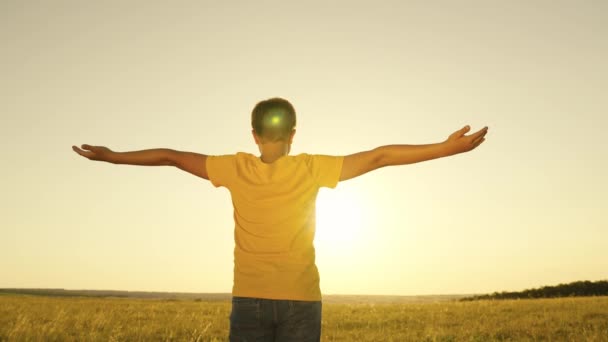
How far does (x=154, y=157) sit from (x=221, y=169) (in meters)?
0.64

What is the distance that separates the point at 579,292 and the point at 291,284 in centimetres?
4066

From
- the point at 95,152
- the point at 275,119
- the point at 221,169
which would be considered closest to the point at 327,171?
the point at 275,119

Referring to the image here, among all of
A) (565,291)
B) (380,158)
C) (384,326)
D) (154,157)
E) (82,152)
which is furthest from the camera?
(565,291)

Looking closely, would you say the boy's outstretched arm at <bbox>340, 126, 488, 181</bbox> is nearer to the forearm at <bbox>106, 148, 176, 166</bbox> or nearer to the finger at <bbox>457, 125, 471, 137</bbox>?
the finger at <bbox>457, 125, 471, 137</bbox>

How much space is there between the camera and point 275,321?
142 inches

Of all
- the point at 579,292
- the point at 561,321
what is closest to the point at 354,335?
the point at 561,321

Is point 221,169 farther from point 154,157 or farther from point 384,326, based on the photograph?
point 384,326

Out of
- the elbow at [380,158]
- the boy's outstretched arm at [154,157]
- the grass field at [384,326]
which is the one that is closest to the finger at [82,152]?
the boy's outstretched arm at [154,157]

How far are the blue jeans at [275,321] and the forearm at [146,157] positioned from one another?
1340 mm

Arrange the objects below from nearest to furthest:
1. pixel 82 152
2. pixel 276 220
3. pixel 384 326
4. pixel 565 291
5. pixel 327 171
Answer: pixel 276 220 < pixel 327 171 < pixel 82 152 < pixel 384 326 < pixel 565 291

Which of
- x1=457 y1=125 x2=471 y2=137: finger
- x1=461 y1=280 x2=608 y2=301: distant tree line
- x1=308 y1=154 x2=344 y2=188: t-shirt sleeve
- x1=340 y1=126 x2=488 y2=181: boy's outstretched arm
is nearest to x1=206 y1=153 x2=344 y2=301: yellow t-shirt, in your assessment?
x1=308 y1=154 x2=344 y2=188: t-shirt sleeve

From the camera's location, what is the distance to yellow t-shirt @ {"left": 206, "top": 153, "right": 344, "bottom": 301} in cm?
363

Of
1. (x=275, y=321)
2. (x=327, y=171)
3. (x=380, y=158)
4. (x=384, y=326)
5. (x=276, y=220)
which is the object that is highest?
(x=380, y=158)

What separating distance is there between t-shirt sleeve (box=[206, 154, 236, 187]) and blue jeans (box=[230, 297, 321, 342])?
0.88 meters
